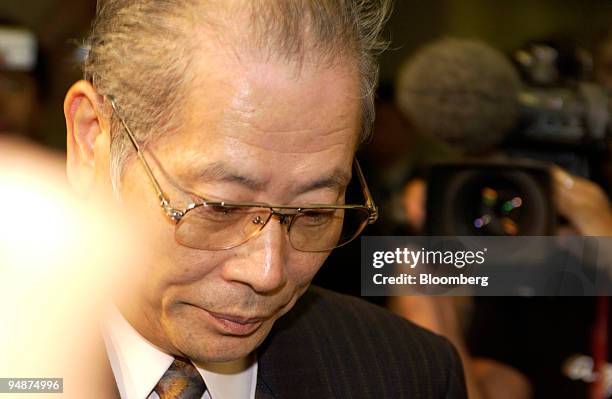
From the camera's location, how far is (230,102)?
1.09m

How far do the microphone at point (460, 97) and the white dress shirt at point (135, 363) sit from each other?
70 cm

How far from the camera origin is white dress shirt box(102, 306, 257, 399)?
1.25 metres

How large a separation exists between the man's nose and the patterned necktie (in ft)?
0.74

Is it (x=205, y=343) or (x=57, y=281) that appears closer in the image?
(x=205, y=343)

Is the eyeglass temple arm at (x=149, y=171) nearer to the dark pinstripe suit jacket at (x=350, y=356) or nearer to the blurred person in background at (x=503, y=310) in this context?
the dark pinstripe suit jacket at (x=350, y=356)

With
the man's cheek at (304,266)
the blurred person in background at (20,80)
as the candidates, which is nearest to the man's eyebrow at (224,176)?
the man's cheek at (304,266)

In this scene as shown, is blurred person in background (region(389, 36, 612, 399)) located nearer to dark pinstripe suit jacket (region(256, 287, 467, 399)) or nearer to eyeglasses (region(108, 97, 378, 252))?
dark pinstripe suit jacket (region(256, 287, 467, 399))

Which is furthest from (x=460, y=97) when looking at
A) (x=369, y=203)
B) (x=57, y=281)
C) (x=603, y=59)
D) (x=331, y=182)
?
(x=57, y=281)

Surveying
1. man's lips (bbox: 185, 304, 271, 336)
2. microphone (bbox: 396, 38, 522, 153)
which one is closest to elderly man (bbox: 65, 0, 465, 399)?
man's lips (bbox: 185, 304, 271, 336)

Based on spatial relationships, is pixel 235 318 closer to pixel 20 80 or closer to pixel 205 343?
pixel 205 343

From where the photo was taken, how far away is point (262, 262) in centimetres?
111

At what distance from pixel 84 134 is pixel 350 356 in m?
0.56

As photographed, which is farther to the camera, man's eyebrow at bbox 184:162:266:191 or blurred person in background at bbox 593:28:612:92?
blurred person in background at bbox 593:28:612:92

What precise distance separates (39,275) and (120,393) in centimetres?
21
